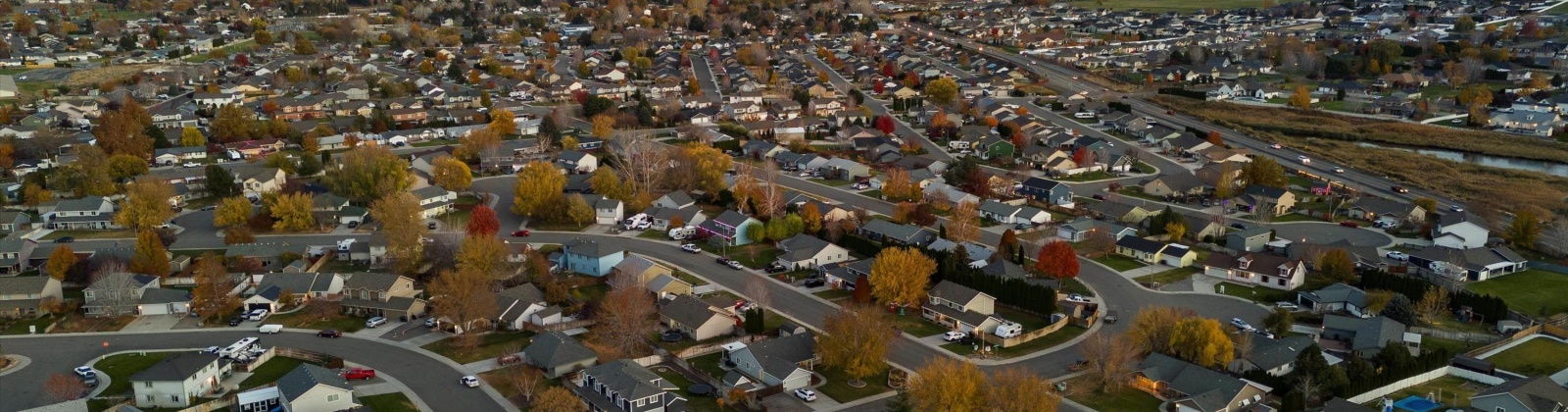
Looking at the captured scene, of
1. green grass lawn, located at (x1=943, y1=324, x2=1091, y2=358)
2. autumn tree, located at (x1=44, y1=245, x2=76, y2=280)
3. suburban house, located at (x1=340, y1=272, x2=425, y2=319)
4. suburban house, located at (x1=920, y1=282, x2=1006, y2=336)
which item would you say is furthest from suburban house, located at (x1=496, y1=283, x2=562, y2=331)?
autumn tree, located at (x1=44, y1=245, x2=76, y2=280)

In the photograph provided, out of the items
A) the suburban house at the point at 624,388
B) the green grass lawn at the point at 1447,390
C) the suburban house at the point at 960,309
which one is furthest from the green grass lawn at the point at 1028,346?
the suburban house at the point at 624,388

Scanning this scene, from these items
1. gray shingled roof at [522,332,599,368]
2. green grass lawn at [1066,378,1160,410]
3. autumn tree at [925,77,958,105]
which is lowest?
autumn tree at [925,77,958,105]

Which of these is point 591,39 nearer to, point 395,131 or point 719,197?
point 395,131

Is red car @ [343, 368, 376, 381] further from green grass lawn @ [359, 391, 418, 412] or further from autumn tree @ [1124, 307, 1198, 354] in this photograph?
autumn tree @ [1124, 307, 1198, 354]

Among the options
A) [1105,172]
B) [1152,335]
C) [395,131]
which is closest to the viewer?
[1152,335]

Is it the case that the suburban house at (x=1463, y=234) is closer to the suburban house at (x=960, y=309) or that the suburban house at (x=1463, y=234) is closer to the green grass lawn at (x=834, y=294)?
the suburban house at (x=960, y=309)

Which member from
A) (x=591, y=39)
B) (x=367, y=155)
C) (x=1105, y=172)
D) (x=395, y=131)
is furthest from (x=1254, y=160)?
(x=591, y=39)
